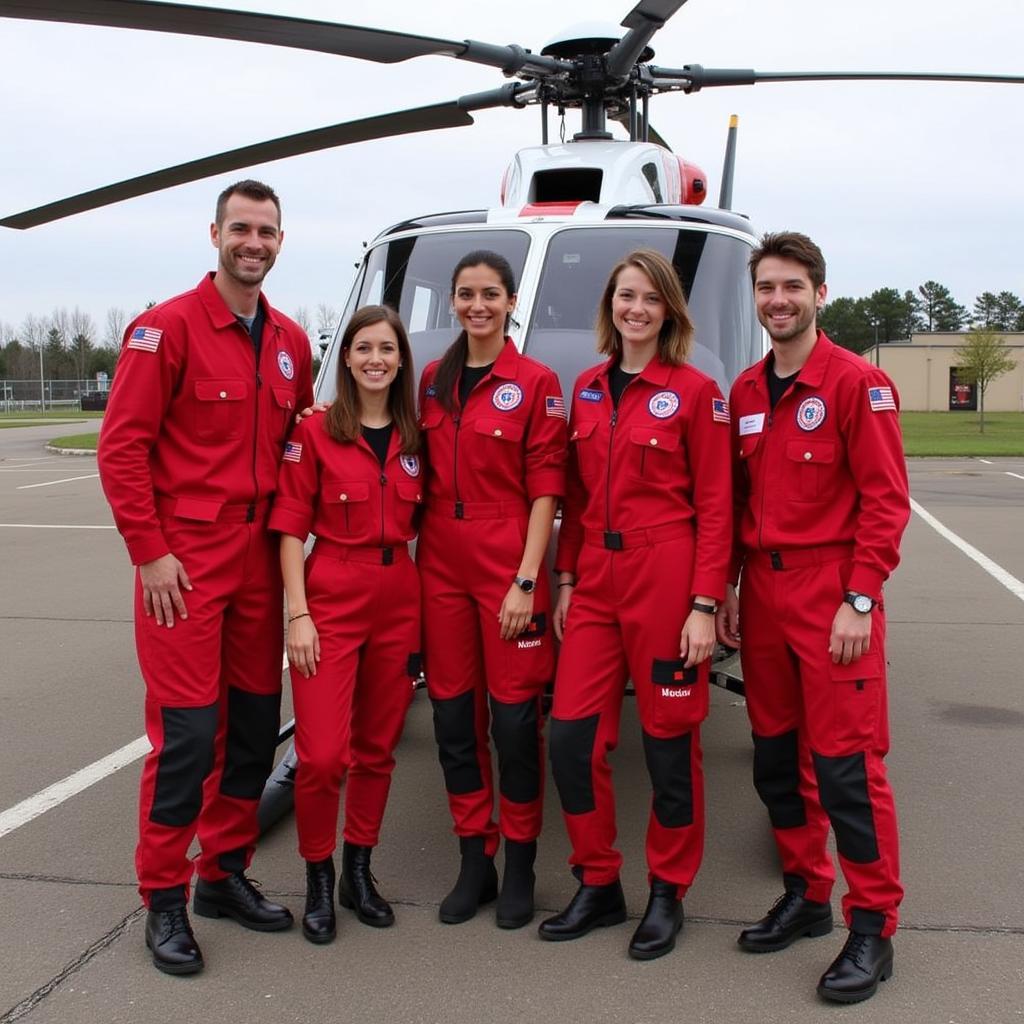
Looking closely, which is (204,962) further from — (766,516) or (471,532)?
(766,516)

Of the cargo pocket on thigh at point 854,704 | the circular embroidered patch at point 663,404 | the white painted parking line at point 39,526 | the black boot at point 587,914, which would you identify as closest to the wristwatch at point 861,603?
the cargo pocket on thigh at point 854,704

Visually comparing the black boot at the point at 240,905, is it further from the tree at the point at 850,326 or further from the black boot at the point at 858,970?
the tree at the point at 850,326

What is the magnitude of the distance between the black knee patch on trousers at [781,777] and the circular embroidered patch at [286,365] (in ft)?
5.93

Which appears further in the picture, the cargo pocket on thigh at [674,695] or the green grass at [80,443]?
the green grass at [80,443]

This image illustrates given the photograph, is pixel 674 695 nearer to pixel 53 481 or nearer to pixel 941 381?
pixel 53 481

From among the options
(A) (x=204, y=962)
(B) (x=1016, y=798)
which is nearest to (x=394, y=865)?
(A) (x=204, y=962)

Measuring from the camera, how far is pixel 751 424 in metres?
3.20

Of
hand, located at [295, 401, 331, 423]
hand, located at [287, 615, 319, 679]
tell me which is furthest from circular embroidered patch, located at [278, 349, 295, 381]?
hand, located at [287, 615, 319, 679]

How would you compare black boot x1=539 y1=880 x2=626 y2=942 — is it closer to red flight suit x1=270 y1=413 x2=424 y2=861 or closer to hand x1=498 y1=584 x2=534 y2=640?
red flight suit x1=270 y1=413 x2=424 y2=861

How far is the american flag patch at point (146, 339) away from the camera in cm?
311

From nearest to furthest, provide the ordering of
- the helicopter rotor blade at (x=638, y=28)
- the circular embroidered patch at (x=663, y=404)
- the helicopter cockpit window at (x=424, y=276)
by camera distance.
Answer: the circular embroidered patch at (x=663, y=404)
the helicopter rotor blade at (x=638, y=28)
the helicopter cockpit window at (x=424, y=276)

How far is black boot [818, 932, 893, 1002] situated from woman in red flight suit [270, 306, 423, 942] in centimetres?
129

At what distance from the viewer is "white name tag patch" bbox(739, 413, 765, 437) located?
3172 millimetres

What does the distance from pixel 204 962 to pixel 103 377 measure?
223ft
